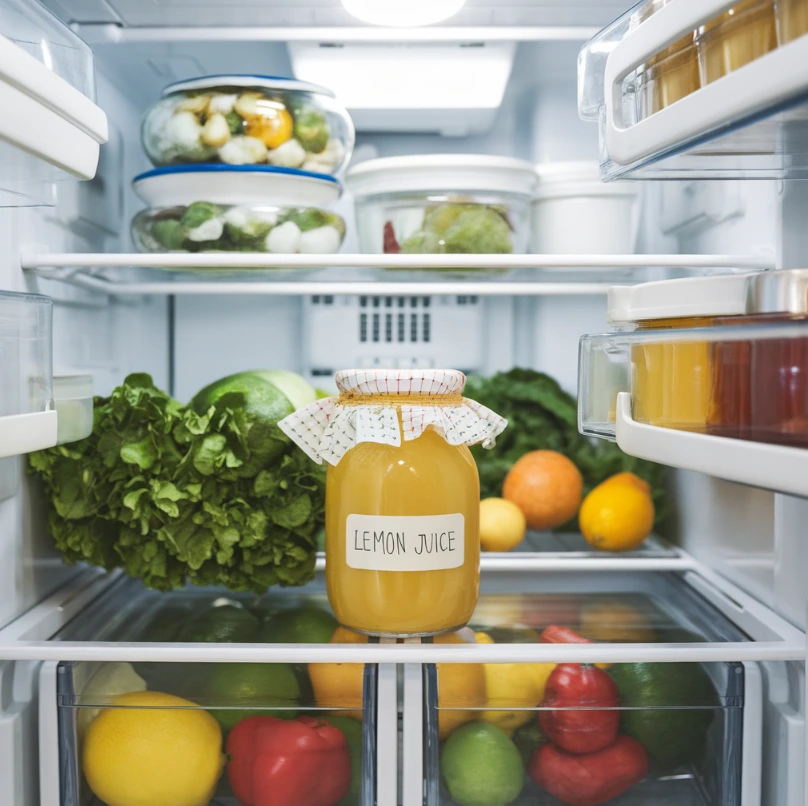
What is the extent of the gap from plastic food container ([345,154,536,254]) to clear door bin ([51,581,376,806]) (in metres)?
0.56

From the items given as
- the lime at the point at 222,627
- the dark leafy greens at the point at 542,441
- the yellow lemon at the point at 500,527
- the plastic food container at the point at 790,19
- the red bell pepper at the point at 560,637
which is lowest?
the lime at the point at 222,627

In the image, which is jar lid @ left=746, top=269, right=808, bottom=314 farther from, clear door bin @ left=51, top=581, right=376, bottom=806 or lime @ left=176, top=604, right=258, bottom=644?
lime @ left=176, top=604, right=258, bottom=644

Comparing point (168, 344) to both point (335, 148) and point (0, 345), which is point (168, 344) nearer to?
point (335, 148)

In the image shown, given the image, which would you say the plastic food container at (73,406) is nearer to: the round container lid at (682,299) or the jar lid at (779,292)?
the round container lid at (682,299)

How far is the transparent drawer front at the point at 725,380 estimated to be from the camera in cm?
56

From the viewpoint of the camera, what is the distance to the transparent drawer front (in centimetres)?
56

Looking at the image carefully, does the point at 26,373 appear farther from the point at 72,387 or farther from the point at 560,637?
the point at 560,637

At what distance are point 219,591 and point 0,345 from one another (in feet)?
1.78

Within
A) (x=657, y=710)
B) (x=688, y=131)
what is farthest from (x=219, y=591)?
(x=688, y=131)

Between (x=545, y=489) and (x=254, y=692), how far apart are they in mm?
502

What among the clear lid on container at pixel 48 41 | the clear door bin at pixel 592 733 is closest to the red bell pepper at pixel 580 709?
the clear door bin at pixel 592 733

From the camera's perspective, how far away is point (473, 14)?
1122 millimetres

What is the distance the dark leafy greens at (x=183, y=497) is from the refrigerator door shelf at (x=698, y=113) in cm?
51

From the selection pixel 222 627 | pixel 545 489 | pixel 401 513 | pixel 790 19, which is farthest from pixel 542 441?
pixel 790 19
